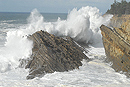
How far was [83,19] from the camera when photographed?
20.2m

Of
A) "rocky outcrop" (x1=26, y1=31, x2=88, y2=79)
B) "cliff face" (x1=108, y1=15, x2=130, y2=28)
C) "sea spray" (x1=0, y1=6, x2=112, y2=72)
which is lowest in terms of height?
"rocky outcrop" (x1=26, y1=31, x2=88, y2=79)

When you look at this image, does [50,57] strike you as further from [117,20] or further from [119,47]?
[117,20]

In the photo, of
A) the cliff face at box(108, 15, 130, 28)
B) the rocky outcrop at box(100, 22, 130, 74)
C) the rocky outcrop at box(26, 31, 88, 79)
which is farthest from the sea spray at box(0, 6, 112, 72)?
the cliff face at box(108, 15, 130, 28)

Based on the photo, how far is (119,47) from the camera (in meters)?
10.0

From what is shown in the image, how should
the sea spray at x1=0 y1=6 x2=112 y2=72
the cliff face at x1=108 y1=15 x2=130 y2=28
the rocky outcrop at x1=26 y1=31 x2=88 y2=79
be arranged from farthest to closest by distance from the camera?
the cliff face at x1=108 y1=15 x2=130 y2=28, the sea spray at x1=0 y1=6 x2=112 y2=72, the rocky outcrop at x1=26 y1=31 x2=88 y2=79

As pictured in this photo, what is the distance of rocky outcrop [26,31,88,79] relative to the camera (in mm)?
9720

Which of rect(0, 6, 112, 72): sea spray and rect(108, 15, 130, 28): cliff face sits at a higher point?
rect(108, 15, 130, 28): cliff face

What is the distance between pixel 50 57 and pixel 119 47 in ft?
13.7

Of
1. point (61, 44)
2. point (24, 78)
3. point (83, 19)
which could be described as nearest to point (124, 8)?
point (83, 19)

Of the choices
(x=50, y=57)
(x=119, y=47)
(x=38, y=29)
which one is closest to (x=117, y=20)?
(x=38, y=29)

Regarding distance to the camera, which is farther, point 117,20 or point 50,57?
point 117,20

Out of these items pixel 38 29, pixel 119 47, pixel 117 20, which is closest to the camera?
pixel 119 47

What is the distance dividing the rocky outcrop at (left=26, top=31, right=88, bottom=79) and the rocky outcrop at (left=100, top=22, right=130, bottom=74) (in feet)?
7.23

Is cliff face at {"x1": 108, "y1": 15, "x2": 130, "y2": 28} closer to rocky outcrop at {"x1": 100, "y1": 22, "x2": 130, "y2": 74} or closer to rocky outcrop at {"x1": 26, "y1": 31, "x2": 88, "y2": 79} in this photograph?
rocky outcrop at {"x1": 100, "y1": 22, "x2": 130, "y2": 74}
